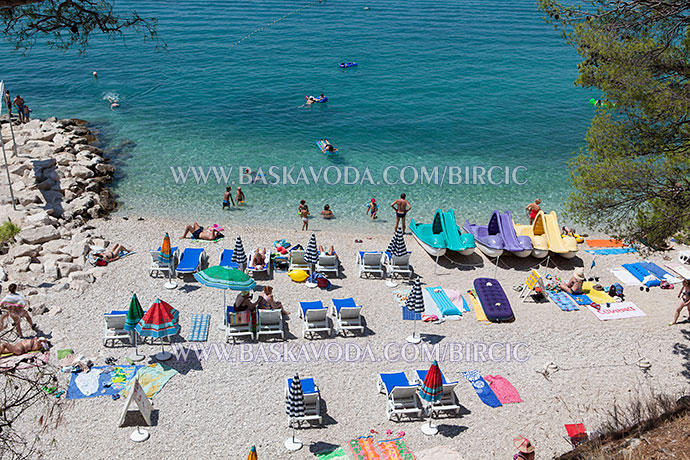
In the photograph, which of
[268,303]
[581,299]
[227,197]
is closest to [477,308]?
[581,299]

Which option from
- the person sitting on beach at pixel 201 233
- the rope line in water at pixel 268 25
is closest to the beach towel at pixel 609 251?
the person sitting on beach at pixel 201 233

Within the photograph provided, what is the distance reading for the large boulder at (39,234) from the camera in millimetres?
16969

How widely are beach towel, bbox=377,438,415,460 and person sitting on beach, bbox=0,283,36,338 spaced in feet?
27.5

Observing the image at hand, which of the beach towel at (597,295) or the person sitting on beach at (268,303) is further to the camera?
the beach towel at (597,295)

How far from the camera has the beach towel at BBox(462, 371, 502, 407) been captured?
1101 centimetres

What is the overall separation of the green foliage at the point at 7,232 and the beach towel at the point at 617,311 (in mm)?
17201

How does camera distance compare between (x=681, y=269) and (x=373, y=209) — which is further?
(x=373, y=209)

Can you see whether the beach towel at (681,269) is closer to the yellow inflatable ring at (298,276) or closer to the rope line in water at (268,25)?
the yellow inflatable ring at (298,276)

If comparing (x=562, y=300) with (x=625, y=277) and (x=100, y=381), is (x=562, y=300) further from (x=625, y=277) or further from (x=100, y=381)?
(x=100, y=381)

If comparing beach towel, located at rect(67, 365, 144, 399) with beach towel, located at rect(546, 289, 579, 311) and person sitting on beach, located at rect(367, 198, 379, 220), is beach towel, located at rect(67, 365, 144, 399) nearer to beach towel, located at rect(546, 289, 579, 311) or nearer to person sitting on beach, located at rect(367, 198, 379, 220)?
beach towel, located at rect(546, 289, 579, 311)

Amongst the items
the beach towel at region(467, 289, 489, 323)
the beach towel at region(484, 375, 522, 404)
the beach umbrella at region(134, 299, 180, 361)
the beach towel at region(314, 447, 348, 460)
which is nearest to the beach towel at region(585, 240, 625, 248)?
the beach towel at region(467, 289, 489, 323)

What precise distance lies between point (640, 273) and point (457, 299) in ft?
19.6

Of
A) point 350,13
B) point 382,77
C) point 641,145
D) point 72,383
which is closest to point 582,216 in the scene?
point 641,145

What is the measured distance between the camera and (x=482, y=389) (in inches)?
447
